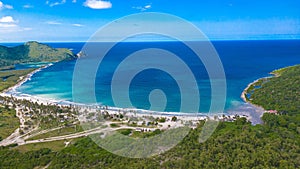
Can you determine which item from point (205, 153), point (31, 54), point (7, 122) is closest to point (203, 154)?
point (205, 153)

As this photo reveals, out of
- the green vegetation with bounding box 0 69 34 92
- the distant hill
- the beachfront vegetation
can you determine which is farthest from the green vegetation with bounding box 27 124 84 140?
the distant hill

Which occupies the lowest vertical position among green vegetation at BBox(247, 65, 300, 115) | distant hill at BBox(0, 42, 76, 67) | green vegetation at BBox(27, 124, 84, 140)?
green vegetation at BBox(27, 124, 84, 140)

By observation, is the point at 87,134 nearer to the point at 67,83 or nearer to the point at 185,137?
the point at 185,137

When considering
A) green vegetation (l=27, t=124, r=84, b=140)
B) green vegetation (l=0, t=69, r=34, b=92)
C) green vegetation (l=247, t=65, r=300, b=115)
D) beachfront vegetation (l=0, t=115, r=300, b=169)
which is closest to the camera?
beachfront vegetation (l=0, t=115, r=300, b=169)

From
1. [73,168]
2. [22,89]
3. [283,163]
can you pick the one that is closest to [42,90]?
[22,89]

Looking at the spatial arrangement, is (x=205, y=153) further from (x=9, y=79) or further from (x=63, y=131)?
(x=9, y=79)

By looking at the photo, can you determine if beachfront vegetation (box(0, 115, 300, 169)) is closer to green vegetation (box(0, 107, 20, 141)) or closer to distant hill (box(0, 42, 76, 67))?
green vegetation (box(0, 107, 20, 141))

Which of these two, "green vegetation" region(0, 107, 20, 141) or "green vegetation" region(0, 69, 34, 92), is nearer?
"green vegetation" region(0, 107, 20, 141)
